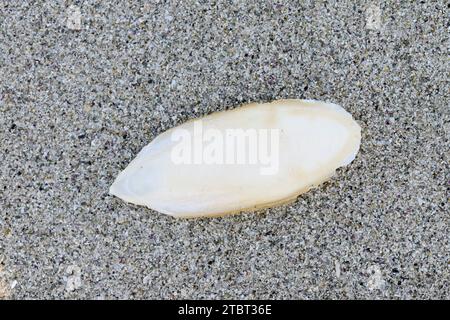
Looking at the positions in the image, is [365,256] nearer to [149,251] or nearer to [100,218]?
[149,251]

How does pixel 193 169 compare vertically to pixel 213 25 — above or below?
below

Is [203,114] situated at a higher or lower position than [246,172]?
higher

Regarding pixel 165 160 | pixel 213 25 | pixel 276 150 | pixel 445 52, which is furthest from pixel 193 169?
pixel 445 52

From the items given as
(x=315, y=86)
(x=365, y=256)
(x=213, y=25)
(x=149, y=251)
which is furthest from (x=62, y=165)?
(x=365, y=256)
